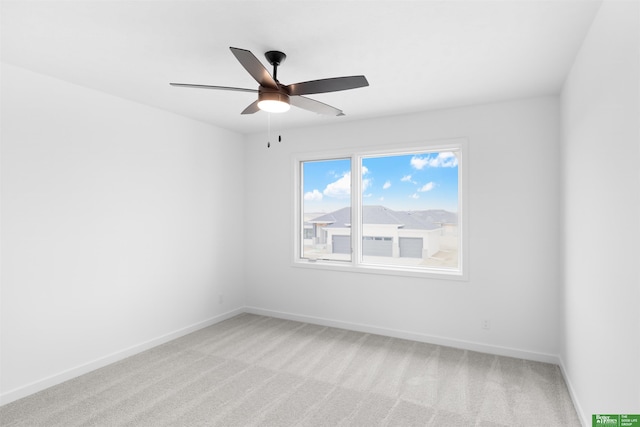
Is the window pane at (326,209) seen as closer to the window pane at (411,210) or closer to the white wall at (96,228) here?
the window pane at (411,210)

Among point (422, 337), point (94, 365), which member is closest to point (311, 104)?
point (422, 337)

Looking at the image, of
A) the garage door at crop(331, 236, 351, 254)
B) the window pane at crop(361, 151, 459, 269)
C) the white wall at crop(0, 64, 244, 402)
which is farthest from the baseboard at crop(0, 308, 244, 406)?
the window pane at crop(361, 151, 459, 269)

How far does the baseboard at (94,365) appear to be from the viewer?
2744mm

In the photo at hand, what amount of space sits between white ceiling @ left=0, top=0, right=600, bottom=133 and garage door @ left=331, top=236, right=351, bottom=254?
1.93m

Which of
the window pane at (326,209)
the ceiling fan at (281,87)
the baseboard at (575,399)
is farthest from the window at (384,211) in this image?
the ceiling fan at (281,87)

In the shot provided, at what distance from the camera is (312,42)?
2332 mm

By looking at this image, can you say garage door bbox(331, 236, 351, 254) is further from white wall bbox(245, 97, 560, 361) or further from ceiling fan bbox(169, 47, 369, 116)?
ceiling fan bbox(169, 47, 369, 116)

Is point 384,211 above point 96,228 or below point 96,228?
above

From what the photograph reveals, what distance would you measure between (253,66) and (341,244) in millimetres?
3021

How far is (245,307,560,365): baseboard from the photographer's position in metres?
3.44

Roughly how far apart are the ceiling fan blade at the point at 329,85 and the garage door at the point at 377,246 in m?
2.48

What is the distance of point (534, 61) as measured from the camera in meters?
2.63
